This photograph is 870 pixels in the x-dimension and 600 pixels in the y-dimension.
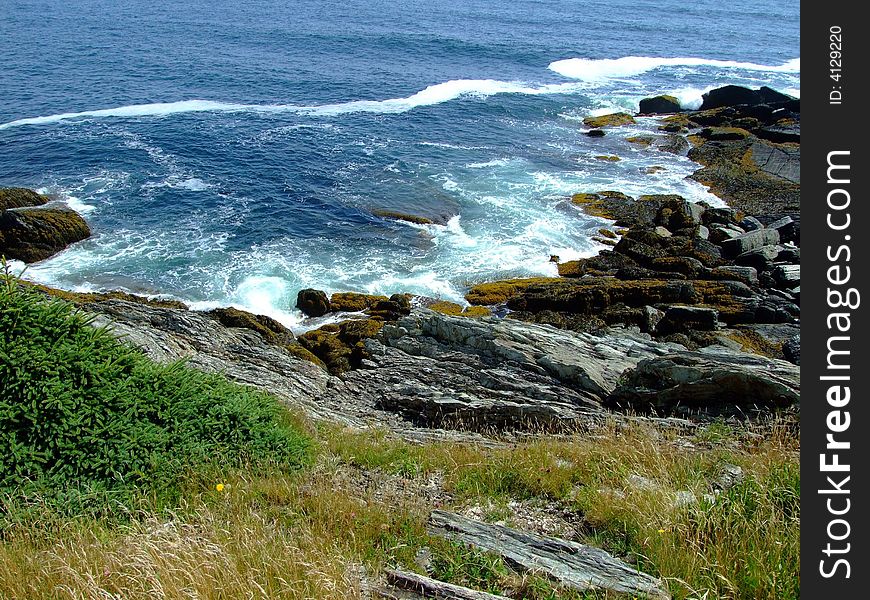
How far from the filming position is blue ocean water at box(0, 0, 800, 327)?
32469mm

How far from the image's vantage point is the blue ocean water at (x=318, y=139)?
32.5 m

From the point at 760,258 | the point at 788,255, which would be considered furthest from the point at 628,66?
the point at 760,258

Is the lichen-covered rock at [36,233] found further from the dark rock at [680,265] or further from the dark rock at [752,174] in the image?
the dark rock at [752,174]

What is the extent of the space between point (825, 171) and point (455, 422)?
11.4 meters

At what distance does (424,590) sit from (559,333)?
45.8 feet

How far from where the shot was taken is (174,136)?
1909 inches

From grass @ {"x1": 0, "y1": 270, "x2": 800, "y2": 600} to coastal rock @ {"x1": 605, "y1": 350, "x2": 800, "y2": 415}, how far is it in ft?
8.26

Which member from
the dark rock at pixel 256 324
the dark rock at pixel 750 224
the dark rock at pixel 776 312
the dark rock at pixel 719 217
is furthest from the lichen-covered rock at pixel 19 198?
the dark rock at pixel 750 224

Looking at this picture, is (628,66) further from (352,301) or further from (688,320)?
(352,301)

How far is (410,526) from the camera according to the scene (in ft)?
22.1

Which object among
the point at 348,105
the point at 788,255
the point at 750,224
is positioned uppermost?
the point at 348,105

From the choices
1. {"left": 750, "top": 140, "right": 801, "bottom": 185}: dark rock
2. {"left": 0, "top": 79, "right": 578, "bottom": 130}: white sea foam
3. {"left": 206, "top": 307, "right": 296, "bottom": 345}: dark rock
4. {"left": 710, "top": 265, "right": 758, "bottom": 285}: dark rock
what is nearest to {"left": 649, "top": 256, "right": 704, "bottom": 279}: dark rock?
{"left": 710, "top": 265, "right": 758, "bottom": 285}: dark rock

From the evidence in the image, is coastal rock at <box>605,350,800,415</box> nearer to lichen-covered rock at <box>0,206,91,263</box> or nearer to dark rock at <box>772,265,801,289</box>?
dark rock at <box>772,265,801,289</box>

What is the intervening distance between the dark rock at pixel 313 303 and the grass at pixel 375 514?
17.3m
